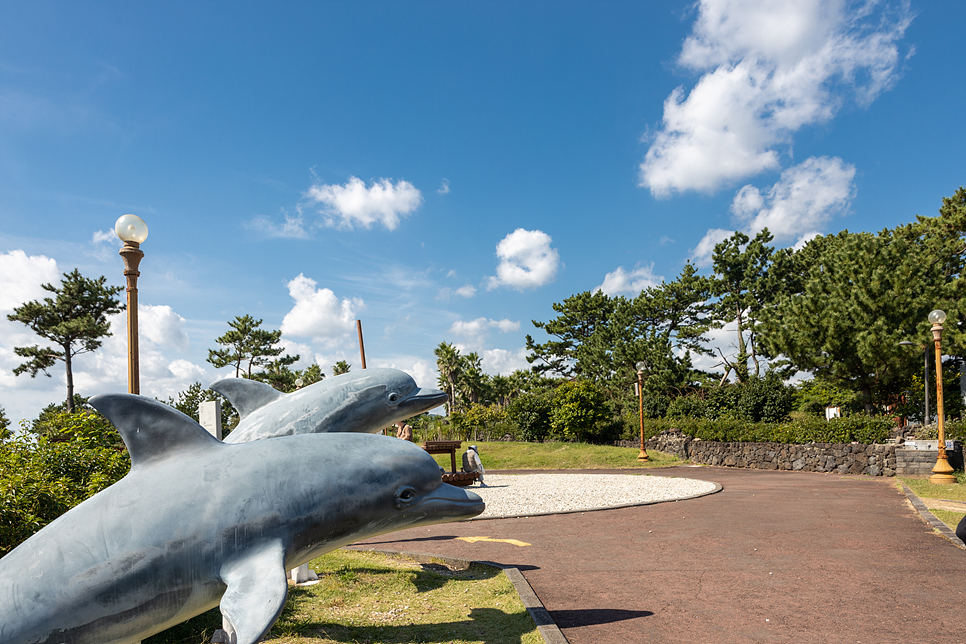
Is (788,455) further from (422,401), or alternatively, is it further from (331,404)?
(331,404)

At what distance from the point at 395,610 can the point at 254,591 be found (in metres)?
3.45

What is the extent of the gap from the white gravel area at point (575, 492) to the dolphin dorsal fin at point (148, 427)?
31.9ft

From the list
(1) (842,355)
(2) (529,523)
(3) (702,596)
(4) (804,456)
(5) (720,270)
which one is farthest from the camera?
(5) (720,270)

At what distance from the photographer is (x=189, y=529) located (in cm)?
294

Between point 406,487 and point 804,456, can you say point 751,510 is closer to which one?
point 406,487

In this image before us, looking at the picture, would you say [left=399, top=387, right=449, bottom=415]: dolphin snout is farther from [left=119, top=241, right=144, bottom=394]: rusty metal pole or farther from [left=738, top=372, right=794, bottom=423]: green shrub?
[left=738, top=372, right=794, bottom=423]: green shrub

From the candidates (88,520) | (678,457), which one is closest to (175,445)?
(88,520)

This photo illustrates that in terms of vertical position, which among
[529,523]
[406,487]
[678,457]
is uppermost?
[406,487]

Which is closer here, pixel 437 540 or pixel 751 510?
pixel 437 540

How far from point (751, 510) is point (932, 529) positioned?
328cm

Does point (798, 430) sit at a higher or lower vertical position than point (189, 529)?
lower

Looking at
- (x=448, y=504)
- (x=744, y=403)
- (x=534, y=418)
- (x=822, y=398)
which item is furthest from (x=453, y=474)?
(x=822, y=398)

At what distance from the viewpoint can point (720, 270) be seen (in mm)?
43031

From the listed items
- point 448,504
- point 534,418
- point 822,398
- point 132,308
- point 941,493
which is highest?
point 132,308
